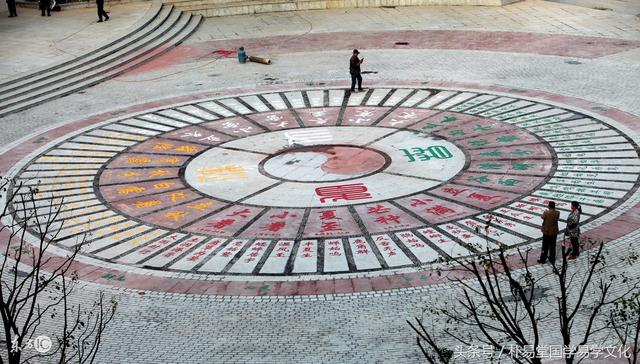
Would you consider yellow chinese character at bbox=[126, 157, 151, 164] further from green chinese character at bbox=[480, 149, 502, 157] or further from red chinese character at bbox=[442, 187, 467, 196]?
green chinese character at bbox=[480, 149, 502, 157]

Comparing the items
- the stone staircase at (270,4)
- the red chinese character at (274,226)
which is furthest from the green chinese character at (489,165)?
the stone staircase at (270,4)

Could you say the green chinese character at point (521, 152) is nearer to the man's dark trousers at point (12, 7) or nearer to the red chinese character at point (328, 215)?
the red chinese character at point (328, 215)

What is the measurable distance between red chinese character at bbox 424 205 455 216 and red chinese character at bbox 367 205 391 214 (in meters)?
0.90

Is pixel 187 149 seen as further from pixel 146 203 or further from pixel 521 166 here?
pixel 521 166

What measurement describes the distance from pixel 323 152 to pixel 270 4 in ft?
68.6

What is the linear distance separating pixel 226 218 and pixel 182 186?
2.54m

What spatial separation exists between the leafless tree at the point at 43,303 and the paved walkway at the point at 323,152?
505mm

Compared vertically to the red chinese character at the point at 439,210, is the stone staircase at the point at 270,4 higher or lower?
higher

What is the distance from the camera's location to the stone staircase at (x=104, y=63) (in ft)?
103

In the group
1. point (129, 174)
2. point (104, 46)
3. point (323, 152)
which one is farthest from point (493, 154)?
point (104, 46)

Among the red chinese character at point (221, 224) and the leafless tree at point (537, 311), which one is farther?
the red chinese character at point (221, 224)

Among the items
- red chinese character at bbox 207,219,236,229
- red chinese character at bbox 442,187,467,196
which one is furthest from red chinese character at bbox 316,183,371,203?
red chinese character at bbox 207,219,236,229

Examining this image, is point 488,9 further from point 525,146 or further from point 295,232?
point 295,232

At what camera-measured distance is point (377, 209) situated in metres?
20.6
